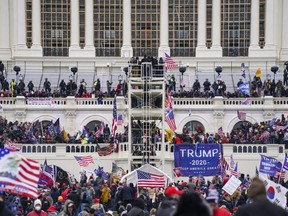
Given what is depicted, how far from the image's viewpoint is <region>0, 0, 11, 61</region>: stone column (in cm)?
8512

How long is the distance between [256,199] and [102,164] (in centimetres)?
4344

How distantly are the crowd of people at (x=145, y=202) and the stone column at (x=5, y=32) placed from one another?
3865 centimetres

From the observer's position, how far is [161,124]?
56406mm

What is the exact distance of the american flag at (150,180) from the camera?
3678 cm

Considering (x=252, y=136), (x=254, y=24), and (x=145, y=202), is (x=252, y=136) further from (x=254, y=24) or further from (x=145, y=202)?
(x=145, y=202)

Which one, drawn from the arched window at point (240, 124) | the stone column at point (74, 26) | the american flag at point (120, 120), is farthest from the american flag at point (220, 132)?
the stone column at point (74, 26)

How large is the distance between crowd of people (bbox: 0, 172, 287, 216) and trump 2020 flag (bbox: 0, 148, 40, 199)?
256 millimetres

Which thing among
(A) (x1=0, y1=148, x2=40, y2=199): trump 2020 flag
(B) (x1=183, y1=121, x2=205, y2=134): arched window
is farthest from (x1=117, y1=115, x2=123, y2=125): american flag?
(A) (x1=0, y1=148, x2=40, y2=199): trump 2020 flag

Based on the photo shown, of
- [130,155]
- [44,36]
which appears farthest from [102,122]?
[44,36]

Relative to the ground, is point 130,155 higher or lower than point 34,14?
lower

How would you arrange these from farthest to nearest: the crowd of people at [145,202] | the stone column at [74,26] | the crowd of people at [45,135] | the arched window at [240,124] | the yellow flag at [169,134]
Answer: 1. the stone column at [74,26]
2. the arched window at [240,124]
3. the crowd of people at [45,135]
4. the yellow flag at [169,134]
5. the crowd of people at [145,202]

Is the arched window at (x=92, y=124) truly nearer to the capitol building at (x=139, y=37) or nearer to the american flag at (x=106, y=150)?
→ the capitol building at (x=139, y=37)

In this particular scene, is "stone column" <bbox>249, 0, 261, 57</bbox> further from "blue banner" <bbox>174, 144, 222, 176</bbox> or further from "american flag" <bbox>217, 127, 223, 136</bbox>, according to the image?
"blue banner" <bbox>174, 144, 222, 176</bbox>

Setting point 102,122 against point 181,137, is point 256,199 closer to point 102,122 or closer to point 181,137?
point 181,137
